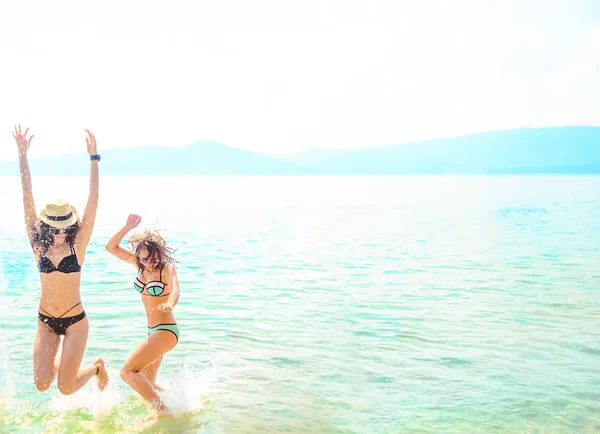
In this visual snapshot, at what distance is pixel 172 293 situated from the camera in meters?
6.43

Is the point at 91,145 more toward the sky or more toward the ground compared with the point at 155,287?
more toward the sky

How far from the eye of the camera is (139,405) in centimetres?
736

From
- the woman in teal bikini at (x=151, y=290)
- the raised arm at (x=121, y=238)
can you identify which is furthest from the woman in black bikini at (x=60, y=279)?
the woman in teal bikini at (x=151, y=290)

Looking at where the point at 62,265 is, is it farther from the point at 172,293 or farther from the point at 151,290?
the point at 172,293

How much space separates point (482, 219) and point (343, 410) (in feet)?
99.1

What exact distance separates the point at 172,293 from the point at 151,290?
0.74 feet

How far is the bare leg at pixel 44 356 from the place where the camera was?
6238mm

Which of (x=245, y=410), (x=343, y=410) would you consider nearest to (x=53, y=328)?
(x=245, y=410)

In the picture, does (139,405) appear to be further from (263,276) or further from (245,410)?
(263,276)

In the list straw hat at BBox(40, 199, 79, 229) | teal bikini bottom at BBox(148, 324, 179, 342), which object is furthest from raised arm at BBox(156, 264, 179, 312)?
straw hat at BBox(40, 199, 79, 229)

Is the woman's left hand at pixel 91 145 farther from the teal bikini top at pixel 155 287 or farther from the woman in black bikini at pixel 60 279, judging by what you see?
the teal bikini top at pixel 155 287

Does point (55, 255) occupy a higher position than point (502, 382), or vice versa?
point (55, 255)

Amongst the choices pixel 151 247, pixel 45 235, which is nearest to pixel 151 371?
pixel 151 247

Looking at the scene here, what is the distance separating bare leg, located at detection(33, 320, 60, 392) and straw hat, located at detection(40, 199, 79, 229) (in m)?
0.92
